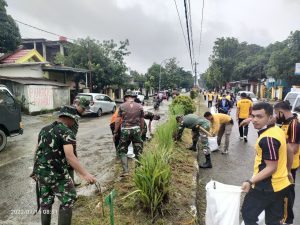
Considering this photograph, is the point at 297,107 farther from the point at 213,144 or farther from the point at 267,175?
the point at 267,175

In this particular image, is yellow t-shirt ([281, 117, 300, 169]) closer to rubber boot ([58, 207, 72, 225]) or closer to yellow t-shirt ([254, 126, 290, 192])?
yellow t-shirt ([254, 126, 290, 192])

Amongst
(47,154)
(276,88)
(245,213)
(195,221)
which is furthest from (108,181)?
(276,88)

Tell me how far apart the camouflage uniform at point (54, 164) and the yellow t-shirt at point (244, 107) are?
7.53 meters

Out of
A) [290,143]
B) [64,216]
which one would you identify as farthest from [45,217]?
[290,143]

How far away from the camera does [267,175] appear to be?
2.67 meters

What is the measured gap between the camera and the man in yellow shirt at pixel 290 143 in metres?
3.36

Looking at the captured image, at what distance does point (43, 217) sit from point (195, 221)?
6.31 ft

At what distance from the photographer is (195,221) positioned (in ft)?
12.6

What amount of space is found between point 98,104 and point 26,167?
40.2ft

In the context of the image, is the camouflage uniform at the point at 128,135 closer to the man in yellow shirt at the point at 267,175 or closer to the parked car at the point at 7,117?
the man in yellow shirt at the point at 267,175

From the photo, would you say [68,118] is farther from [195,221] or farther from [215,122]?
[215,122]

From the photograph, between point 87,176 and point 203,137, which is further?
point 203,137

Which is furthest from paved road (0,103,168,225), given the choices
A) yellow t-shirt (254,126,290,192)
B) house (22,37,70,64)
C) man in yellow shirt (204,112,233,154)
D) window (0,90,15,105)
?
house (22,37,70,64)

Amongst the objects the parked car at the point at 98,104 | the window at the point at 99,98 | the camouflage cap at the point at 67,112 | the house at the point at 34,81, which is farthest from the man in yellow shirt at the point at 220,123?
the house at the point at 34,81
